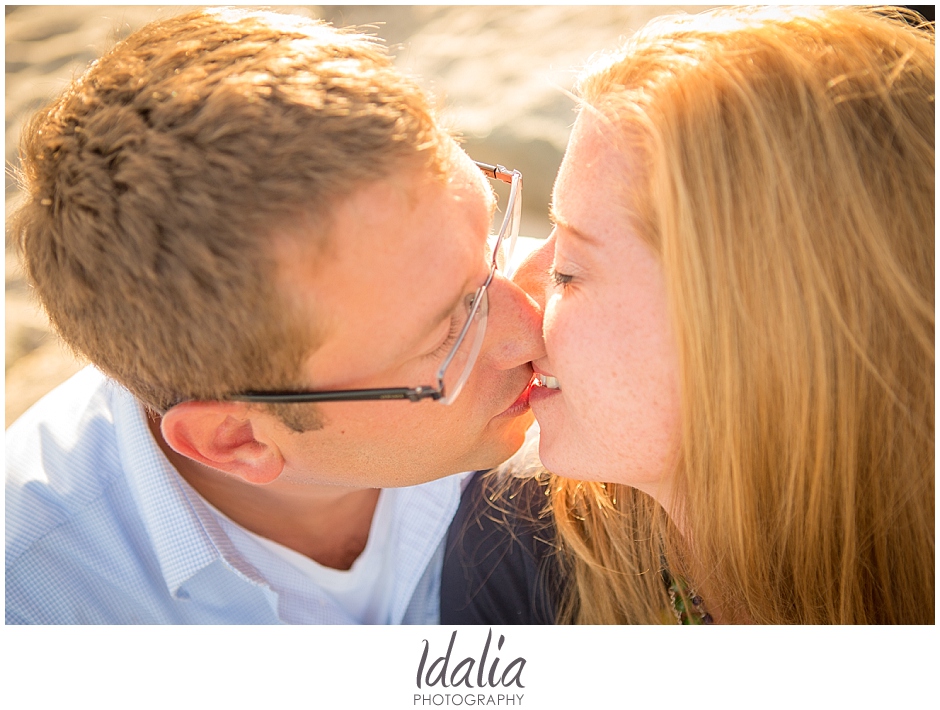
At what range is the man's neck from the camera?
2.10m

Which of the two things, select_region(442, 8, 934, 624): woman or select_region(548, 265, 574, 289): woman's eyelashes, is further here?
select_region(548, 265, 574, 289): woman's eyelashes

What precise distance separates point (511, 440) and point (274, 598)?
718mm

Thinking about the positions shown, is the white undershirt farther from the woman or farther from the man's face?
the woman

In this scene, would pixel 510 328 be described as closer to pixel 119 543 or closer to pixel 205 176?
pixel 205 176

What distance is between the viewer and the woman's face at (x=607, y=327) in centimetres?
150

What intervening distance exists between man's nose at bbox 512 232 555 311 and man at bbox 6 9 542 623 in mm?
94

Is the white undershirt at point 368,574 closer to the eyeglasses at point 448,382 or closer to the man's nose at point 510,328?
the eyeglasses at point 448,382

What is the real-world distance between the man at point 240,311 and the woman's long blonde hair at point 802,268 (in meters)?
0.43

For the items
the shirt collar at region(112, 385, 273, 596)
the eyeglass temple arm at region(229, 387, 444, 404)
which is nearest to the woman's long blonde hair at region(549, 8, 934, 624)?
the eyeglass temple arm at region(229, 387, 444, 404)

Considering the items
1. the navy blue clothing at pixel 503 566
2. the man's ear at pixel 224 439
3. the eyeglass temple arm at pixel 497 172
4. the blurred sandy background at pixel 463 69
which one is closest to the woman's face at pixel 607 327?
the eyeglass temple arm at pixel 497 172

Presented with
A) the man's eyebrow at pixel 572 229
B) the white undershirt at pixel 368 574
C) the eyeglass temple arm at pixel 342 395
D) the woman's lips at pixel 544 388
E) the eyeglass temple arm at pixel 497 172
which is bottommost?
the white undershirt at pixel 368 574

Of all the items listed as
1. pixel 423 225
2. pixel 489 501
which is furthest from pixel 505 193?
pixel 423 225

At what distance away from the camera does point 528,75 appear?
4.11 metres
